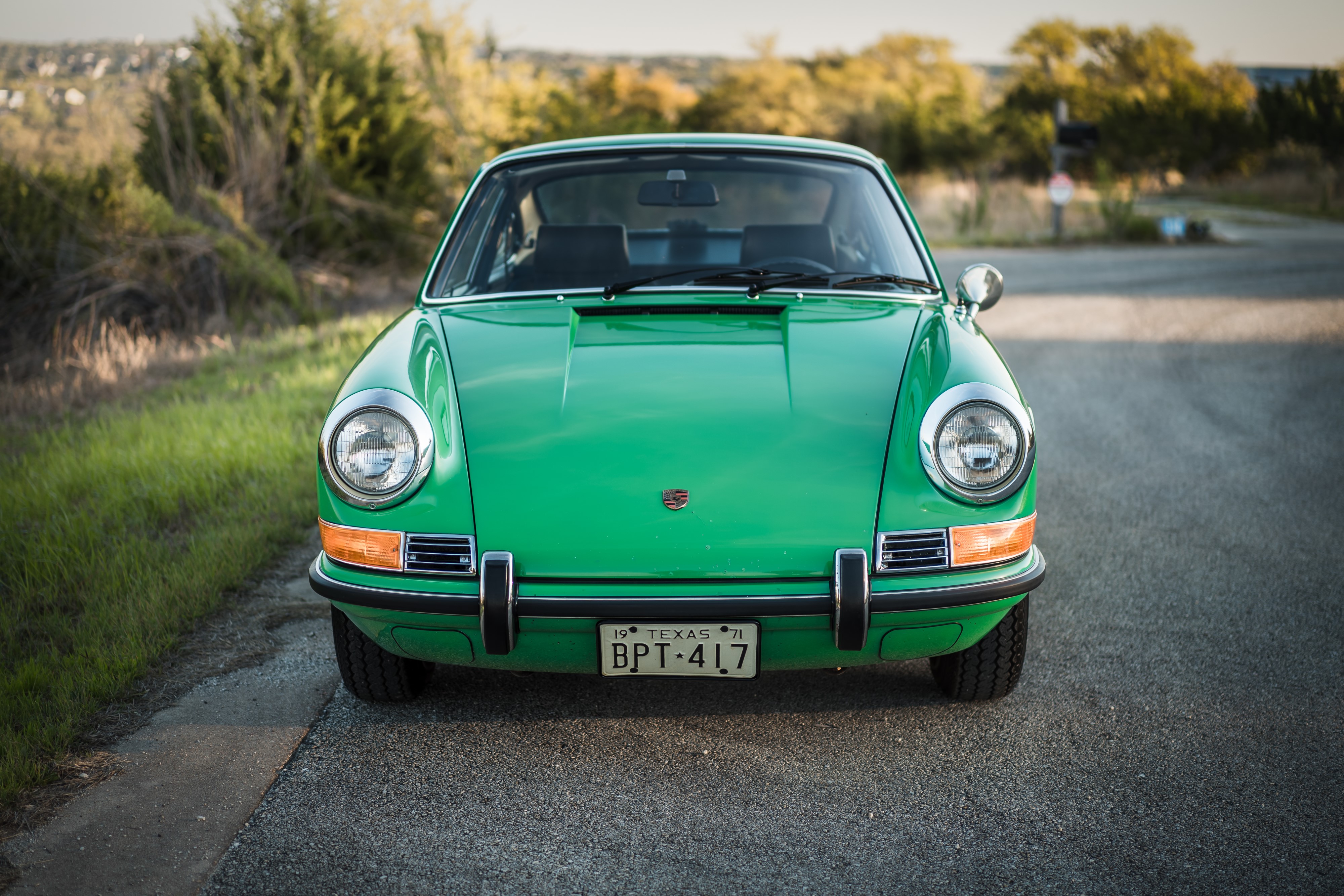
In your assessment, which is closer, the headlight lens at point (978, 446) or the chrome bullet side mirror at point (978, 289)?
the headlight lens at point (978, 446)

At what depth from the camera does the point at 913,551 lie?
2.12 meters

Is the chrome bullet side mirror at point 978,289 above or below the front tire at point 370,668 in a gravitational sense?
above

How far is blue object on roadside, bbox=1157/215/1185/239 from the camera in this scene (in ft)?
58.5

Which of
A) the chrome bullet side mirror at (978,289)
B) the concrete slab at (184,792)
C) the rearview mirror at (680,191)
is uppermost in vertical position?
the rearview mirror at (680,191)

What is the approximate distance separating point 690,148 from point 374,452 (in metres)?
1.72

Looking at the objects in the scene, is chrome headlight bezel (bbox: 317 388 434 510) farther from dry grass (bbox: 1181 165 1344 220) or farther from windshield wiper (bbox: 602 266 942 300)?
dry grass (bbox: 1181 165 1344 220)

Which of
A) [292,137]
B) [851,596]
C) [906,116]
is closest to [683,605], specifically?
[851,596]

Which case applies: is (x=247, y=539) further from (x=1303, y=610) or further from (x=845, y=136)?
(x=845, y=136)

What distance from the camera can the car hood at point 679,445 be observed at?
209 centimetres

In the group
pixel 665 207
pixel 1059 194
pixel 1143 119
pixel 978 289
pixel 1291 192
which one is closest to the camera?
pixel 978 289

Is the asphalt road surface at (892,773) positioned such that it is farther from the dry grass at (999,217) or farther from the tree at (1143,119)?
the tree at (1143,119)

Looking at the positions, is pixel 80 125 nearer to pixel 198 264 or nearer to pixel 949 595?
pixel 198 264

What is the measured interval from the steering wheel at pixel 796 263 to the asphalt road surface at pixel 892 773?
4.13 ft

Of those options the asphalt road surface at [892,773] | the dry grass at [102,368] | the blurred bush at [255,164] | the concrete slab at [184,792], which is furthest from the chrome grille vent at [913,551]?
the blurred bush at [255,164]
